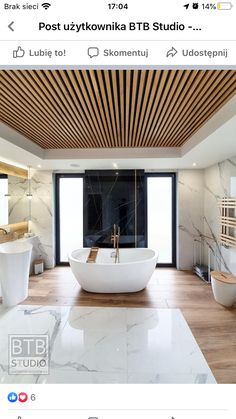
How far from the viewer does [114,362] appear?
67.7 inches

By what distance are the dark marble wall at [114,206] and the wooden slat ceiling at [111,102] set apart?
161 cm

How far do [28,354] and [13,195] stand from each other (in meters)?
2.91

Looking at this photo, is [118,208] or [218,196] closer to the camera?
[218,196]

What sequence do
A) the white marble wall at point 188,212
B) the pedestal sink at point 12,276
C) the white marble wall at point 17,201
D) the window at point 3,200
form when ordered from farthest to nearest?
the white marble wall at point 188,212 < the white marble wall at point 17,201 < the window at point 3,200 < the pedestal sink at point 12,276

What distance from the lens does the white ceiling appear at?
208 cm

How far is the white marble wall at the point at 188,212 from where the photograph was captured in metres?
4.30

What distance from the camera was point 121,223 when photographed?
4453 mm

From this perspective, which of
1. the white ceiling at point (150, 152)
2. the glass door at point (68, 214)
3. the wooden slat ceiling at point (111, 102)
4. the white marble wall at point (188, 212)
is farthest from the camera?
the glass door at point (68, 214)

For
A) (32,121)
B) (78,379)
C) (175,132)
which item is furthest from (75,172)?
(78,379)
